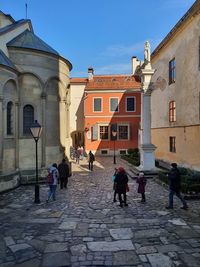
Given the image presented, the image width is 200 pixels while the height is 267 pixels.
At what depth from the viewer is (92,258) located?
688 cm

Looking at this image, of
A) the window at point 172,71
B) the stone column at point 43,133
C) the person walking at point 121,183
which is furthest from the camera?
the window at point 172,71

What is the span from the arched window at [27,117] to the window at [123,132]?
21.2 meters

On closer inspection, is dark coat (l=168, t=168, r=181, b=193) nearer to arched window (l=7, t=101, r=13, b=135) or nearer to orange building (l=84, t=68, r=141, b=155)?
arched window (l=7, t=101, r=13, b=135)

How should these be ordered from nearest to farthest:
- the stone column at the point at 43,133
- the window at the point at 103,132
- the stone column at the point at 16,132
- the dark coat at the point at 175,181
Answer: the dark coat at the point at 175,181
the stone column at the point at 16,132
the stone column at the point at 43,133
the window at the point at 103,132

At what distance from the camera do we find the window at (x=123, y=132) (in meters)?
37.8

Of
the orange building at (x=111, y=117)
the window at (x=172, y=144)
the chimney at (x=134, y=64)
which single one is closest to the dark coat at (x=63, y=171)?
the window at (x=172, y=144)

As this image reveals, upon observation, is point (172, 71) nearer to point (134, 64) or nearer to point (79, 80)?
point (134, 64)

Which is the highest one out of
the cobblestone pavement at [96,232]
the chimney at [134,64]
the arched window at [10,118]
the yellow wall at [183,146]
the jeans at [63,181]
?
the chimney at [134,64]

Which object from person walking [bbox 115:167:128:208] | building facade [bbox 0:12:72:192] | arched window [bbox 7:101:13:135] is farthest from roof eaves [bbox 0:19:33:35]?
person walking [bbox 115:167:128:208]

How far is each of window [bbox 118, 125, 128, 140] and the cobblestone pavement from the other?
23799 millimetres

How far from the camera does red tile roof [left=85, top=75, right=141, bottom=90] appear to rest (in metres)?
38.3

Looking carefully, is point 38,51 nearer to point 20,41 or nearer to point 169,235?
point 20,41

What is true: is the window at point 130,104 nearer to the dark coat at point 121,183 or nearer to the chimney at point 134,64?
the chimney at point 134,64

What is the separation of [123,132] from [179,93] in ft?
52.6
